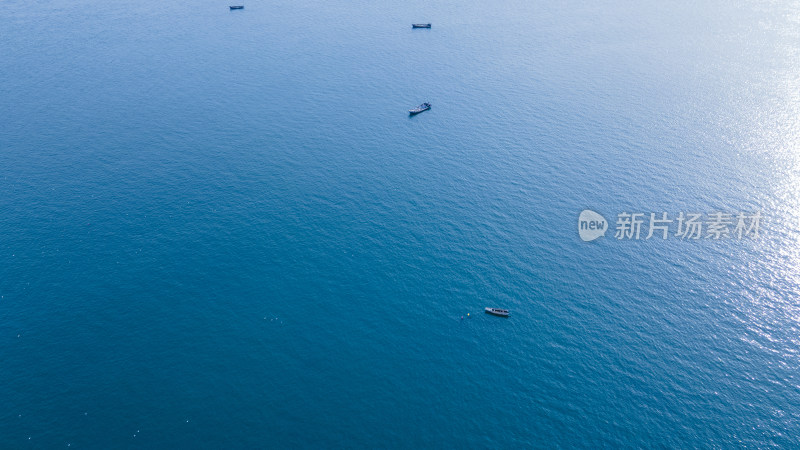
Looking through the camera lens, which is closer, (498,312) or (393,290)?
(498,312)

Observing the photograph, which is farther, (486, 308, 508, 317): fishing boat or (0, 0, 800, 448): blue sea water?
(486, 308, 508, 317): fishing boat

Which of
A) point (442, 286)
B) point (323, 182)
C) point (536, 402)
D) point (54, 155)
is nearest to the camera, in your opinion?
point (536, 402)

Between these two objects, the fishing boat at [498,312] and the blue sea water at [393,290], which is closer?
the blue sea water at [393,290]

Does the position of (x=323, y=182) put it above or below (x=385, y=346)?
above

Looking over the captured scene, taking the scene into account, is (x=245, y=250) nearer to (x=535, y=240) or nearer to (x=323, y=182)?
(x=323, y=182)

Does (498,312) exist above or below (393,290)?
above

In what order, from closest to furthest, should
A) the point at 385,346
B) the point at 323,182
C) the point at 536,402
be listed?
the point at 536,402 < the point at 385,346 < the point at 323,182

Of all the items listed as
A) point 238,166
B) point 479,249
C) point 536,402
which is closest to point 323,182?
point 238,166

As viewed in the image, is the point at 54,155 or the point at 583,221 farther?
the point at 54,155
